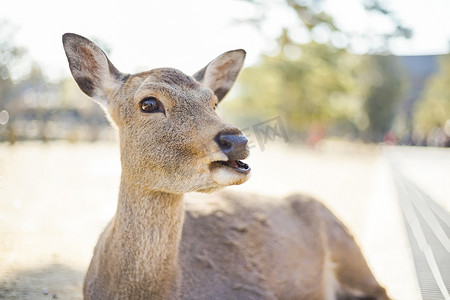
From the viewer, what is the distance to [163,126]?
9.50 ft

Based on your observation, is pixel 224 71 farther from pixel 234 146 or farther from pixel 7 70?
pixel 7 70

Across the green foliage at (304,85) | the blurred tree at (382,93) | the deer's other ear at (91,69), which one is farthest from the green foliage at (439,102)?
the deer's other ear at (91,69)

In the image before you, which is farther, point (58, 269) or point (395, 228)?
point (395, 228)

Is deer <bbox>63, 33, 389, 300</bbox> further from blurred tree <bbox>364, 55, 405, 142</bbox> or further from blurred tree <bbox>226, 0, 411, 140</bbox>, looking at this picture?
blurred tree <bbox>364, 55, 405, 142</bbox>

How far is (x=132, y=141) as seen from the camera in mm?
2990

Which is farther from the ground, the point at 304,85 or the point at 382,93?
the point at 382,93

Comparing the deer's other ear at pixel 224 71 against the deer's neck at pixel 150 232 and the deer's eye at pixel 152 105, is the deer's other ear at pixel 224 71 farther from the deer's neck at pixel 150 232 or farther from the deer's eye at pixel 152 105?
the deer's neck at pixel 150 232

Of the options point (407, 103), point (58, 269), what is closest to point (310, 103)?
point (58, 269)

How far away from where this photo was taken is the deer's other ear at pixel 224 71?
12.7 feet

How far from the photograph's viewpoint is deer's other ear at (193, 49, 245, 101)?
3.87m

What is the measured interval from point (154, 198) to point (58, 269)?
7.55 ft

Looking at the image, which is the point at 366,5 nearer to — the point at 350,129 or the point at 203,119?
the point at 203,119

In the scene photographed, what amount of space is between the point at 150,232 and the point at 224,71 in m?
1.74

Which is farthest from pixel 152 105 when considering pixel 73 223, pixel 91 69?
pixel 73 223
